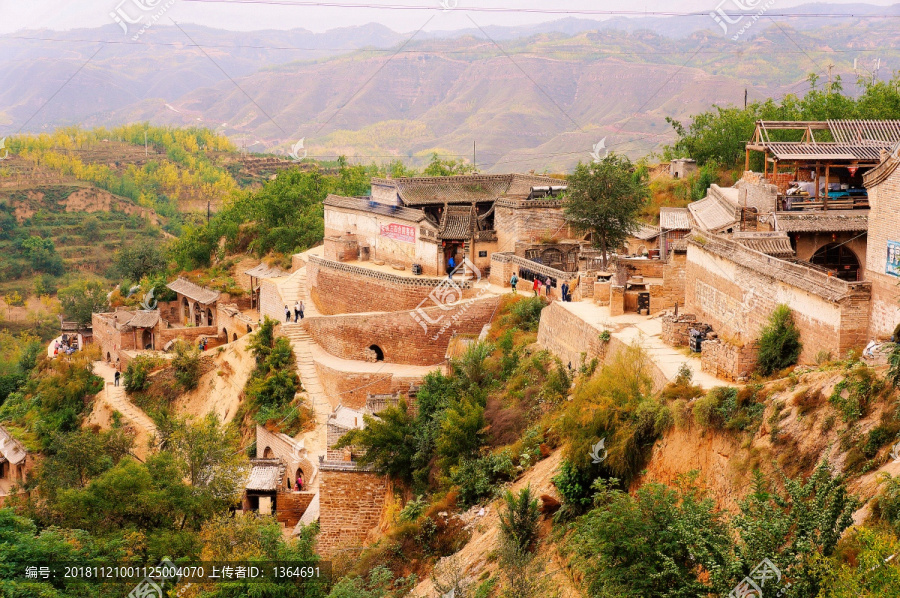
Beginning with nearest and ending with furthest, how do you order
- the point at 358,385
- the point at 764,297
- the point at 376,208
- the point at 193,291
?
the point at 764,297 → the point at 358,385 → the point at 376,208 → the point at 193,291

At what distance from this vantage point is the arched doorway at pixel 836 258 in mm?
19000

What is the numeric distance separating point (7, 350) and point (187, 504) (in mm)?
41657

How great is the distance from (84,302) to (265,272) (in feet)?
41.8

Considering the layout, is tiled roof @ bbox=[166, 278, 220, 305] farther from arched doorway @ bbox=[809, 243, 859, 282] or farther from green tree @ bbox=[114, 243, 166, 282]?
arched doorway @ bbox=[809, 243, 859, 282]

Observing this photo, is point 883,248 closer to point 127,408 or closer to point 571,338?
point 571,338

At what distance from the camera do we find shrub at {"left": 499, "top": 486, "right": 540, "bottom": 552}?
13539 mm

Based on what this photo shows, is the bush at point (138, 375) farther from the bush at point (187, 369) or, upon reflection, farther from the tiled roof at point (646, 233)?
the tiled roof at point (646, 233)

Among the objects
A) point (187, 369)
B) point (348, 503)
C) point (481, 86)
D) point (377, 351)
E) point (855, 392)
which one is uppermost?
point (481, 86)

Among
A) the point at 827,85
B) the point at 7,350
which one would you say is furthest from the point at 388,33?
the point at 827,85

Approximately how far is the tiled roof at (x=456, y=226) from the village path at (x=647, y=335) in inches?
406

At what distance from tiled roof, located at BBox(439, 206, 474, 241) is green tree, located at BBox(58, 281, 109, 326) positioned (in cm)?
1920

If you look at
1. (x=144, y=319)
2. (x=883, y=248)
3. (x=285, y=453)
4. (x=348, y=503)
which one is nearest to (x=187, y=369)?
(x=144, y=319)

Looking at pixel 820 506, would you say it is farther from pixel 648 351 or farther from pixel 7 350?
pixel 7 350

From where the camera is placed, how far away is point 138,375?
109 ft
